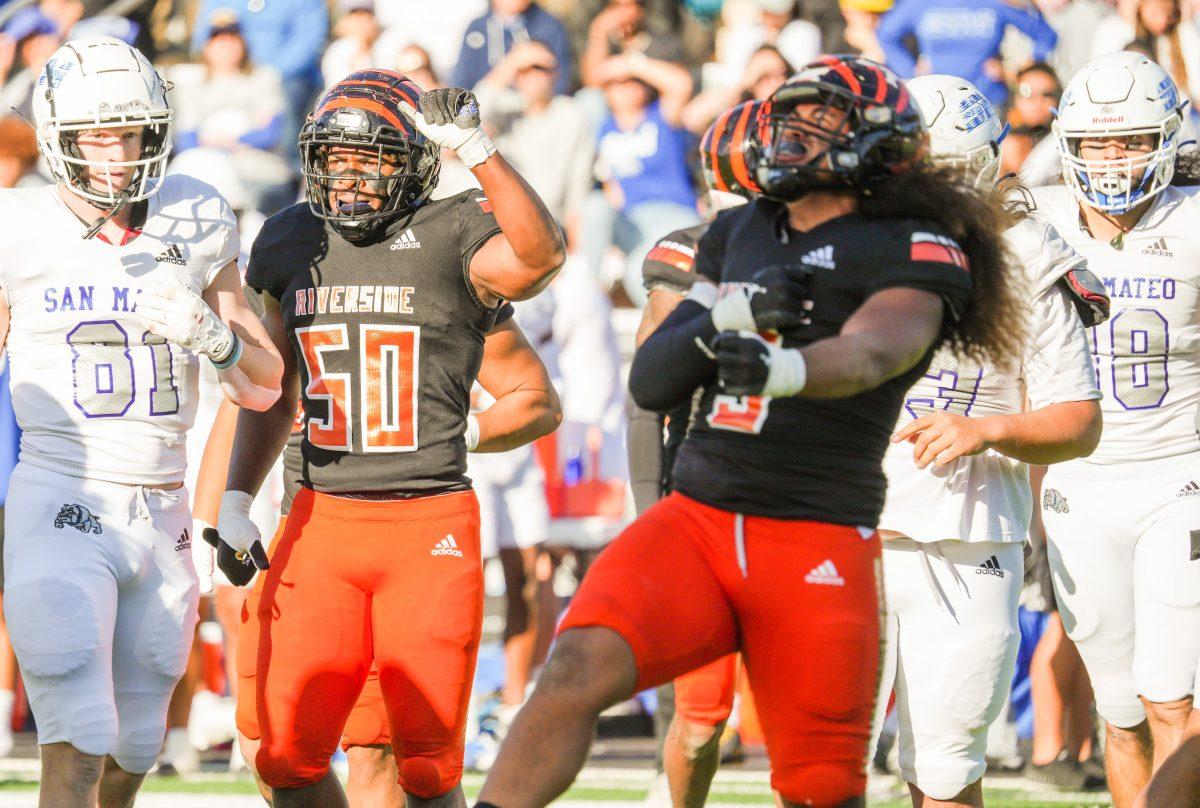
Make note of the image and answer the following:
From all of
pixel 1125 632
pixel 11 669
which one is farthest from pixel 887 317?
pixel 11 669

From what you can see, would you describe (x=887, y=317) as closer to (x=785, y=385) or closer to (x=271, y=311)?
(x=785, y=385)

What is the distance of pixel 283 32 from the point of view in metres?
11.4

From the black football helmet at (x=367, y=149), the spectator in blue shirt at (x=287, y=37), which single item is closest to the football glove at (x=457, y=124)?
the black football helmet at (x=367, y=149)

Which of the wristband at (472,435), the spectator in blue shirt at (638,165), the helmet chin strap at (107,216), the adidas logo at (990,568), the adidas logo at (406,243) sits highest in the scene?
the spectator in blue shirt at (638,165)

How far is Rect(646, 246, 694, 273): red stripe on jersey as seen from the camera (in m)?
5.45

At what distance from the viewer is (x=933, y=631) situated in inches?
198

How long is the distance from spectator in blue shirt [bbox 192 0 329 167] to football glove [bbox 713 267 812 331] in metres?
7.87

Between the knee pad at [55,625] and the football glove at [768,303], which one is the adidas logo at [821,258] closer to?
the football glove at [768,303]

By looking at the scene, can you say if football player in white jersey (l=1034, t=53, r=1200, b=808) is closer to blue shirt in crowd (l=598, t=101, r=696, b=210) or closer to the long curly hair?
the long curly hair

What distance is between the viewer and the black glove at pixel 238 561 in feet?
15.8

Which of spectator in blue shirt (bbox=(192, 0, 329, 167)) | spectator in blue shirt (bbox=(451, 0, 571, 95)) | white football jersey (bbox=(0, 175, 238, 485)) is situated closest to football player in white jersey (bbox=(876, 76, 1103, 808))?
white football jersey (bbox=(0, 175, 238, 485))

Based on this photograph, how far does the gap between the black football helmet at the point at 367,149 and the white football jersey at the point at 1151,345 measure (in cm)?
226

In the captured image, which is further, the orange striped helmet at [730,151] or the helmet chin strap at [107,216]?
the orange striped helmet at [730,151]

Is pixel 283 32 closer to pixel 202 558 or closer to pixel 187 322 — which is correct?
pixel 202 558
